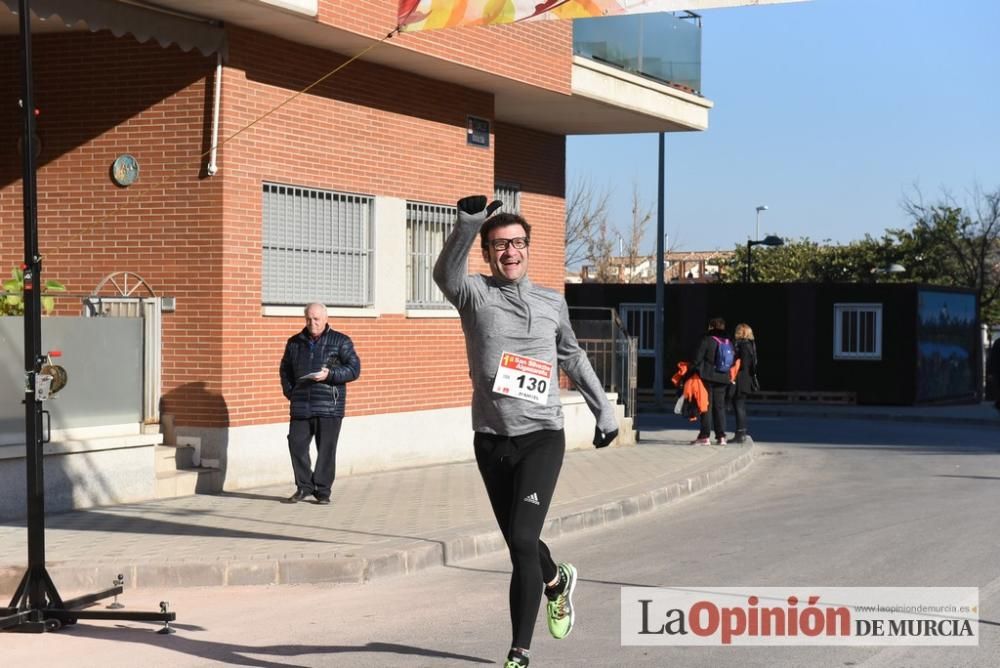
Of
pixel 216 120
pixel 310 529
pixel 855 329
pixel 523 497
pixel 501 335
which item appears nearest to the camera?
pixel 523 497

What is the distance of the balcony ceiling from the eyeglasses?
22.5ft

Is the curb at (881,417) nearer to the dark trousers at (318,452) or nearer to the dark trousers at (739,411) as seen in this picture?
the dark trousers at (739,411)

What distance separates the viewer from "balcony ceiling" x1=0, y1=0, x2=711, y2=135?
13328mm

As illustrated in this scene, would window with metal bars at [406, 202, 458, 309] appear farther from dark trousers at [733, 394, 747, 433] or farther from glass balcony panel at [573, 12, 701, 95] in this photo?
dark trousers at [733, 394, 747, 433]

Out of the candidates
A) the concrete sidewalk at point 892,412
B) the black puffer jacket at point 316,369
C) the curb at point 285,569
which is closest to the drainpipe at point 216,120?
the black puffer jacket at point 316,369

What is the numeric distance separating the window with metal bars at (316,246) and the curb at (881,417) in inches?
641

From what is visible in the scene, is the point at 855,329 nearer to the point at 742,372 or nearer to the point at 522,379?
the point at 742,372

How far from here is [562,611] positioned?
675 centimetres

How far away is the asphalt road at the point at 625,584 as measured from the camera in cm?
712

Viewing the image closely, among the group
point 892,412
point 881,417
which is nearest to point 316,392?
point 881,417

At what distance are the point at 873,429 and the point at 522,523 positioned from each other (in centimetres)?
2068

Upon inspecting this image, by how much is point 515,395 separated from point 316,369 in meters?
6.26

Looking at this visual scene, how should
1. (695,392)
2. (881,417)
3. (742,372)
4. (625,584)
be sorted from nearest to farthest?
(625,584), (695,392), (742,372), (881,417)

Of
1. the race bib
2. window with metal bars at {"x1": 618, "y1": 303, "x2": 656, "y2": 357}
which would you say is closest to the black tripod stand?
the race bib
